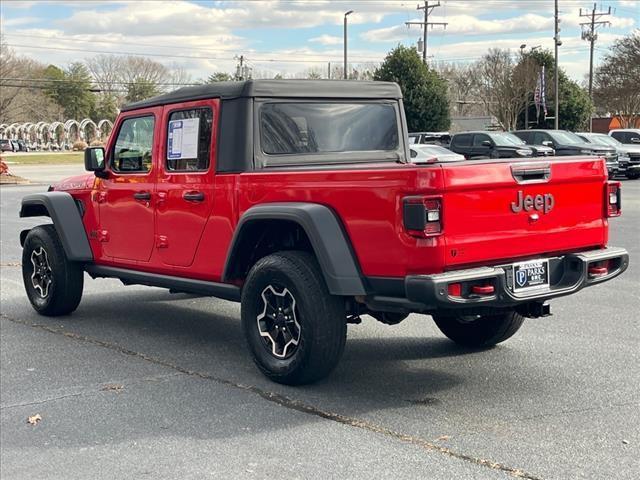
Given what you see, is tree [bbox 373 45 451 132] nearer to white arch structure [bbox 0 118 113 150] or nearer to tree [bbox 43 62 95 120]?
white arch structure [bbox 0 118 113 150]

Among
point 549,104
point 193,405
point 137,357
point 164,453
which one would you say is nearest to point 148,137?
point 137,357

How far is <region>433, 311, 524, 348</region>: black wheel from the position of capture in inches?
243

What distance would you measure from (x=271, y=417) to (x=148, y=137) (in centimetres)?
289

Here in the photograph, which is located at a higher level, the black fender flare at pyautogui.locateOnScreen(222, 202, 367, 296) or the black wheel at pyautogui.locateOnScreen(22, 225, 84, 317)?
the black fender flare at pyautogui.locateOnScreen(222, 202, 367, 296)

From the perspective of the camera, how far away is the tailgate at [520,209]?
4.70 meters

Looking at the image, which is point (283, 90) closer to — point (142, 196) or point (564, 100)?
point (142, 196)

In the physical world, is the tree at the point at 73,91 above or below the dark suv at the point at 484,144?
above

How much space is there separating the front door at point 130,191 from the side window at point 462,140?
946 inches

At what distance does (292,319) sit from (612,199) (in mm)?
2260

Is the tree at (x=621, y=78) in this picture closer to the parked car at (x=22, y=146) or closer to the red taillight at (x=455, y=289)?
the red taillight at (x=455, y=289)

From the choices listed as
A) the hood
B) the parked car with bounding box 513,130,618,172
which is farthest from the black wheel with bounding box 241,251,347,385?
the parked car with bounding box 513,130,618,172

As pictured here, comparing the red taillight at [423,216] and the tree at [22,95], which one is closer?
the red taillight at [423,216]

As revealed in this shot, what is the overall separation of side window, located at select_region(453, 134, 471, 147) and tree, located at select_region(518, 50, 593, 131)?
19.1 meters

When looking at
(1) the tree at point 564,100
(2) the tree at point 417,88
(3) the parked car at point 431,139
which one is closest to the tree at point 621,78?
(1) the tree at point 564,100
